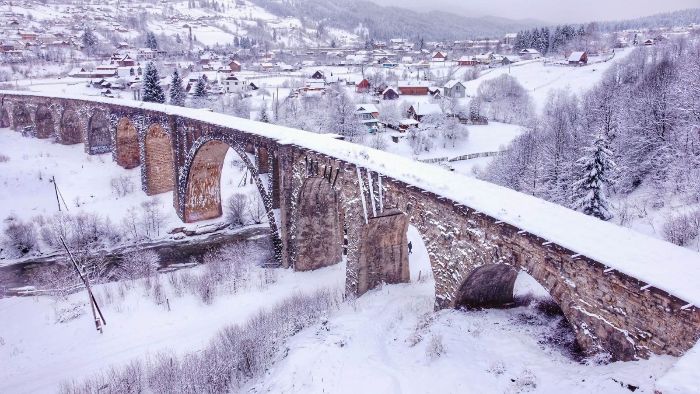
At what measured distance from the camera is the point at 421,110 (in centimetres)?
5819

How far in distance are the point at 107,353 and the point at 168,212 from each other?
57.8 ft

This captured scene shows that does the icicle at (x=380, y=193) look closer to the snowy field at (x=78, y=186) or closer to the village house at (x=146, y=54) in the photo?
the snowy field at (x=78, y=186)

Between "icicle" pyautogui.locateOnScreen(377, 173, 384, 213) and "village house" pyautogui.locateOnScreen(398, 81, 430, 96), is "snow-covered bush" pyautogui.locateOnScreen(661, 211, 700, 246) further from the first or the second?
"village house" pyautogui.locateOnScreen(398, 81, 430, 96)

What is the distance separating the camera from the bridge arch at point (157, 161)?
113 feet

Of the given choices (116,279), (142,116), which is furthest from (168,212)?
(116,279)

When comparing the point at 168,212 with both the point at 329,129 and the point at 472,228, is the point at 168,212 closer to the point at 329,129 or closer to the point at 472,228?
Result: the point at 329,129

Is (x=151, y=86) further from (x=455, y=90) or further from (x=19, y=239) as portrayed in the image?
(x=455, y=90)

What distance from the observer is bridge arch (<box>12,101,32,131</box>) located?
156 feet

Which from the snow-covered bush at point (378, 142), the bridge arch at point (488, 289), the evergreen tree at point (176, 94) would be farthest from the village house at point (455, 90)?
the bridge arch at point (488, 289)

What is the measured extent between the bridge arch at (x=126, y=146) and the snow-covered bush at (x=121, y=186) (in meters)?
3.03

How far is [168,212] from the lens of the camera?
33.2m

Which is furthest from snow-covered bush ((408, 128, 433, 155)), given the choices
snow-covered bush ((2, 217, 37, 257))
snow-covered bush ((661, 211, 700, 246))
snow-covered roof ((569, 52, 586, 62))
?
snow-covered roof ((569, 52, 586, 62))

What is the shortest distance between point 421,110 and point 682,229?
40798 mm

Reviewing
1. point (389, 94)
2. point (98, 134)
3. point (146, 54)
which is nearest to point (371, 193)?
point (98, 134)
